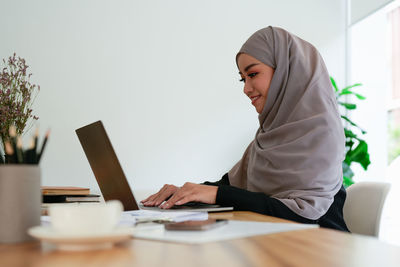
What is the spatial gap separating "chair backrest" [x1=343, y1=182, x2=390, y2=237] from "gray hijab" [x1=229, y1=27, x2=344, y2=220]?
0.06m

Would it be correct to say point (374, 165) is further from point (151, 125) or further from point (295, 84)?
point (295, 84)

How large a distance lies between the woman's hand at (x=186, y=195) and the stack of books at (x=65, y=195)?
0.21 meters

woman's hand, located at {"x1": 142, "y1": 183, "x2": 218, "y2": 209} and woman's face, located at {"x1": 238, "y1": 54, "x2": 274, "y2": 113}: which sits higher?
woman's face, located at {"x1": 238, "y1": 54, "x2": 274, "y2": 113}

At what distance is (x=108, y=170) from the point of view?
127 centimetres

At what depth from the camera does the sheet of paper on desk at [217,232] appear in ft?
2.05

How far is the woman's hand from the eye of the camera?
122cm

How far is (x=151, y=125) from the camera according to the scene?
3834 millimetres

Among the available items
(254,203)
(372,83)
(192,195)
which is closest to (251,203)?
(254,203)

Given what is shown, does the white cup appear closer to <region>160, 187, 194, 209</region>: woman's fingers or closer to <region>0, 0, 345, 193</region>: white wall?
<region>160, 187, 194, 209</region>: woman's fingers

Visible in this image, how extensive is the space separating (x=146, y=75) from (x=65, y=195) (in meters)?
2.56

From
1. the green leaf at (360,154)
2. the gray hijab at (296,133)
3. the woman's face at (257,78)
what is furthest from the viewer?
the green leaf at (360,154)

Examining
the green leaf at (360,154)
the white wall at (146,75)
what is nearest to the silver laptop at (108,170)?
the white wall at (146,75)

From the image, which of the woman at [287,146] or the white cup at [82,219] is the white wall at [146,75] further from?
the white cup at [82,219]

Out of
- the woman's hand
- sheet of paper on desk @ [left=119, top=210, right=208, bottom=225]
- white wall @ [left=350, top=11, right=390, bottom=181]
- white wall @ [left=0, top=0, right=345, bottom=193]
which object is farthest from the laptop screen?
white wall @ [left=350, top=11, right=390, bottom=181]
